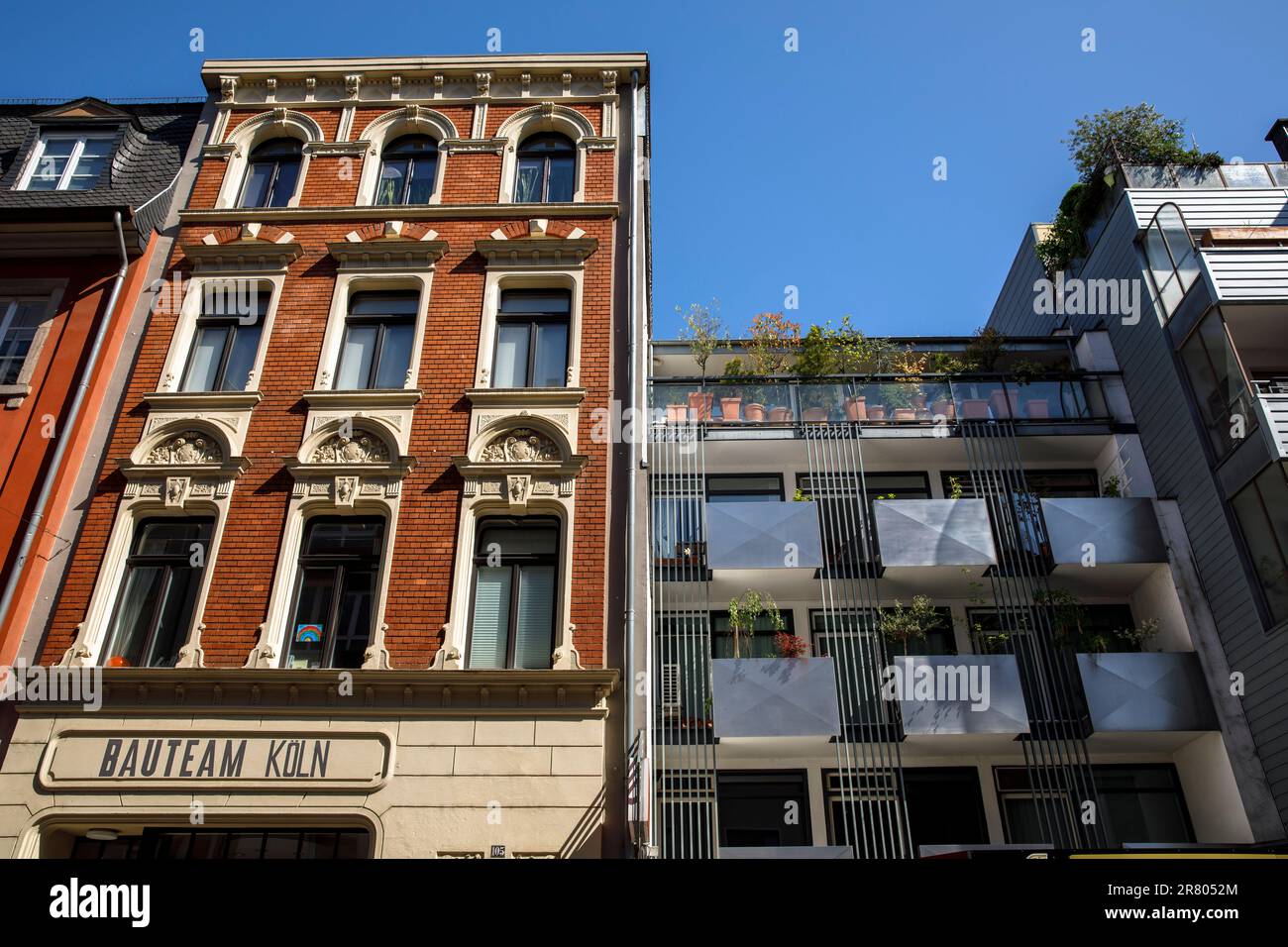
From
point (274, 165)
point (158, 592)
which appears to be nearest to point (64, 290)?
point (274, 165)

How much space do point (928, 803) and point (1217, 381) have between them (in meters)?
8.67

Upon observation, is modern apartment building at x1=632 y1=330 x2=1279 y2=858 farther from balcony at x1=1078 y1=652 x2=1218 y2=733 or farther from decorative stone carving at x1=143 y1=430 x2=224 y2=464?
decorative stone carving at x1=143 y1=430 x2=224 y2=464

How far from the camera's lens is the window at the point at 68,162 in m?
16.1

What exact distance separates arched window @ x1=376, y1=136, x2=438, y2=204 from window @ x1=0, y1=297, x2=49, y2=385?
19.2 feet

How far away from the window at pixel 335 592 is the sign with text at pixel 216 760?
1.07 meters

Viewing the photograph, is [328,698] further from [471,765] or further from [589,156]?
[589,156]

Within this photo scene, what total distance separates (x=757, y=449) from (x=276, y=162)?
10.6 metres

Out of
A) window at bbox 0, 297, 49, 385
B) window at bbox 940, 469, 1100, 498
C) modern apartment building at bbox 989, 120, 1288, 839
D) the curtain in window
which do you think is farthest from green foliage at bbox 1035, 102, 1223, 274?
window at bbox 0, 297, 49, 385

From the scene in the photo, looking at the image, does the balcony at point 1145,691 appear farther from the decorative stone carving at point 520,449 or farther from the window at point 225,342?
the window at point 225,342

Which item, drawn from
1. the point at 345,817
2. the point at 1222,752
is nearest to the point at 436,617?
the point at 345,817

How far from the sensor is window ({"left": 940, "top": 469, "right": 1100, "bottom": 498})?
18.2m

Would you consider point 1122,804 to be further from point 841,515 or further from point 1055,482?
point 841,515

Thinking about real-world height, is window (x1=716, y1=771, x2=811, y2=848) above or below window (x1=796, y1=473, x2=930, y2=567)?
below
